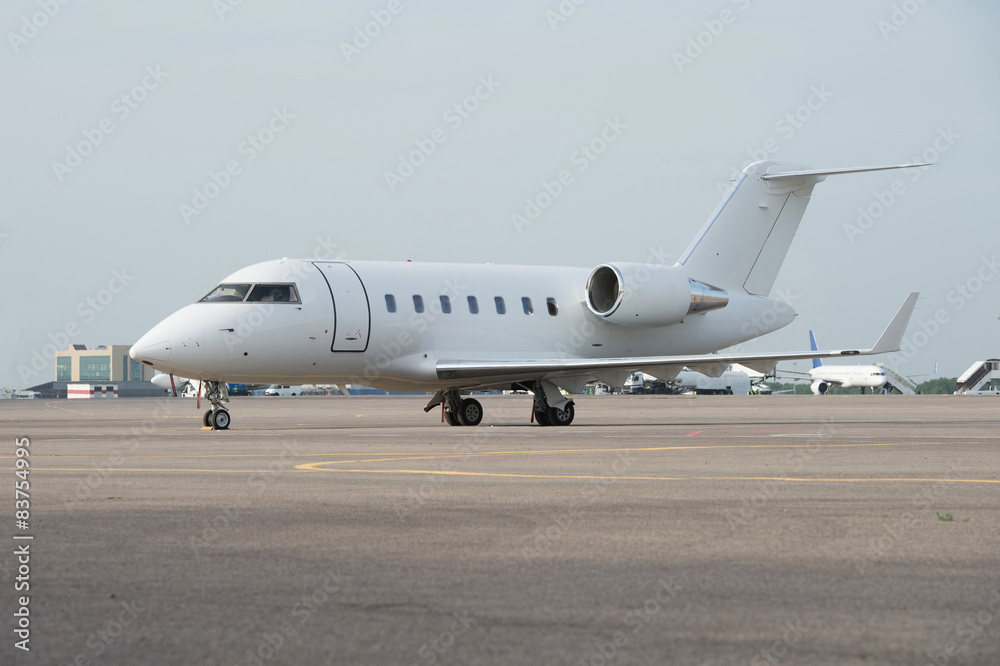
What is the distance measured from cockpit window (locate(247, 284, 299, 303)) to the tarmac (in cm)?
1243

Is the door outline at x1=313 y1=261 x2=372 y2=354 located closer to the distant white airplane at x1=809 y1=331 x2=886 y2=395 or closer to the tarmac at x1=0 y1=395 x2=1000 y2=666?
the tarmac at x1=0 y1=395 x2=1000 y2=666

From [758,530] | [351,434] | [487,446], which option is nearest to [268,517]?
[758,530]

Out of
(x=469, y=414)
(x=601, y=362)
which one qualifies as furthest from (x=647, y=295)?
(x=469, y=414)

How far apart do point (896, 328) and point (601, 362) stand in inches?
270

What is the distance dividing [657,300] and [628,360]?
3.99m

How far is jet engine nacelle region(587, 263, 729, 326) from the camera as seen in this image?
32.0 meters

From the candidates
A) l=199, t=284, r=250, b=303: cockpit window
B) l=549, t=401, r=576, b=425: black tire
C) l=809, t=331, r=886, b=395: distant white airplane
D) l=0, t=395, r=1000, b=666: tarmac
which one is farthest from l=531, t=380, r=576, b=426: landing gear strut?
l=809, t=331, r=886, b=395: distant white airplane

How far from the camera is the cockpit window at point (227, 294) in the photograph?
91.7ft

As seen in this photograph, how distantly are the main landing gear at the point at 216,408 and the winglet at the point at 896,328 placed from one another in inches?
575

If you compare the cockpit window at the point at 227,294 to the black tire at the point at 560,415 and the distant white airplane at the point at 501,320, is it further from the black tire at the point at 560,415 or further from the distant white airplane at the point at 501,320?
the black tire at the point at 560,415

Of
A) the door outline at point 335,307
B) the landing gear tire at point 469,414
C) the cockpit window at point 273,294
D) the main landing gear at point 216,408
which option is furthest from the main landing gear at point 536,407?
the main landing gear at point 216,408

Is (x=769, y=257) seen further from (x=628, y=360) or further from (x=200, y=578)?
(x=200, y=578)

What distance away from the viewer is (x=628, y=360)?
29.0 m

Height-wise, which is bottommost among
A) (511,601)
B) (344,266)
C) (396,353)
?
(511,601)
